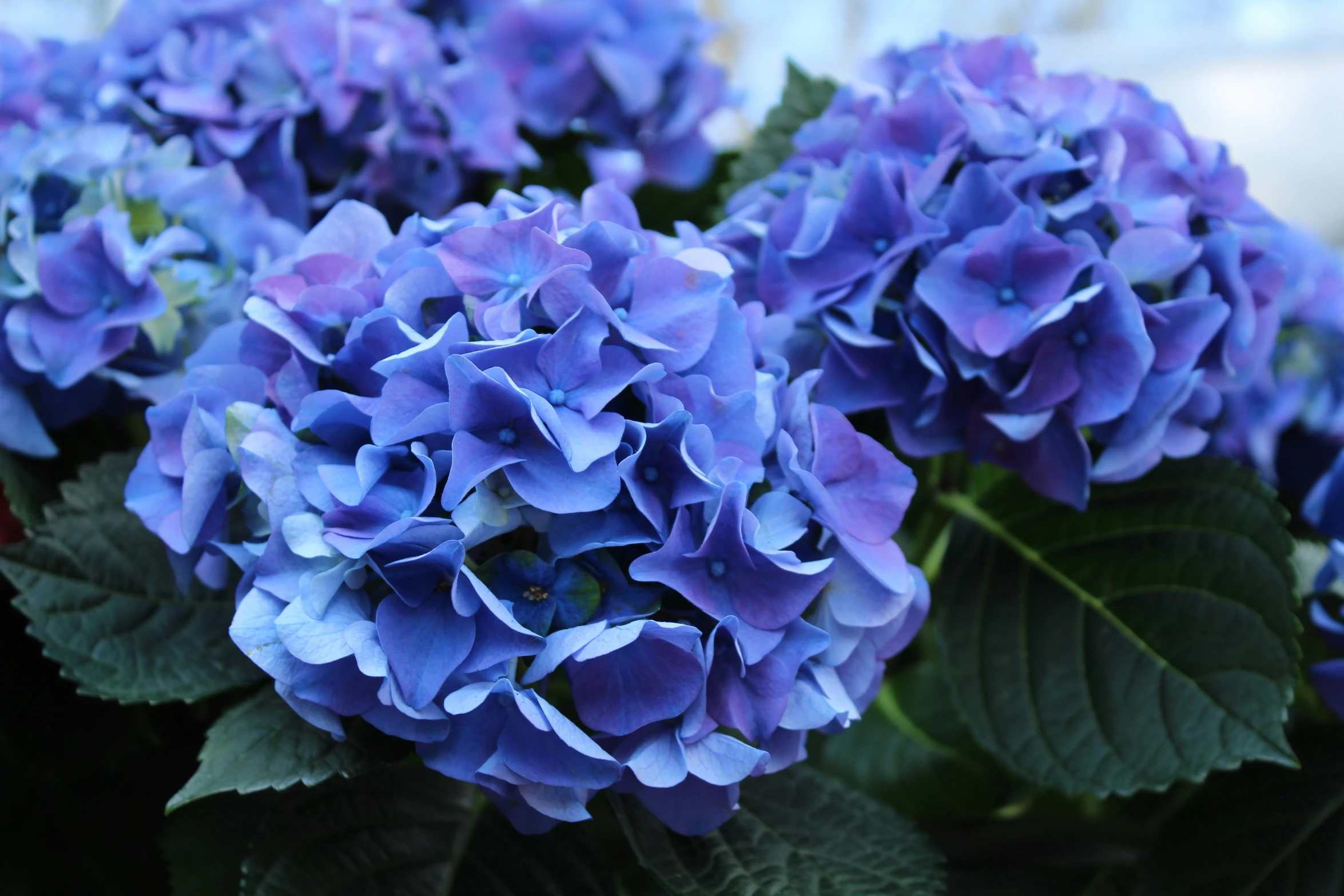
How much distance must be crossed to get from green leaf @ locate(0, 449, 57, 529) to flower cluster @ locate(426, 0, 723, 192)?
1.33 ft

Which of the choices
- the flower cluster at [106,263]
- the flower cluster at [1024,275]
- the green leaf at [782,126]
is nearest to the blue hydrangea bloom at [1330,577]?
the flower cluster at [1024,275]

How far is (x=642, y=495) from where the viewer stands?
1.43ft

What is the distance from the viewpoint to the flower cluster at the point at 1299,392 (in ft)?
2.44

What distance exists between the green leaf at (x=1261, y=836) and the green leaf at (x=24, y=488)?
66 centimetres

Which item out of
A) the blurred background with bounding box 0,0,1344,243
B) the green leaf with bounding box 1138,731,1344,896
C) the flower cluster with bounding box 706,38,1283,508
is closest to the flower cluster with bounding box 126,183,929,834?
the flower cluster with bounding box 706,38,1283,508

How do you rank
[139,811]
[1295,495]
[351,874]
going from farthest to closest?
1. [1295,495]
2. [139,811]
3. [351,874]

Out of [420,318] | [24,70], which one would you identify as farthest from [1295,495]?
[24,70]

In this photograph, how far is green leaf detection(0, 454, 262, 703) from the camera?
0.53 metres

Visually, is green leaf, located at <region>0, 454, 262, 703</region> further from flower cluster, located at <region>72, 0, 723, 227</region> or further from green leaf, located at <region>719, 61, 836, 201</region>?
green leaf, located at <region>719, 61, 836, 201</region>

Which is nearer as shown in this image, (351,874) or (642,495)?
(642,495)

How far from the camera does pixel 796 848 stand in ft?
1.78

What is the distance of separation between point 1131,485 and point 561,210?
15.4 inches

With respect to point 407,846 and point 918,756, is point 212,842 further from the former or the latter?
→ point 918,756

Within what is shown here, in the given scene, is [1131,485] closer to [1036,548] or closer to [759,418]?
[1036,548]
